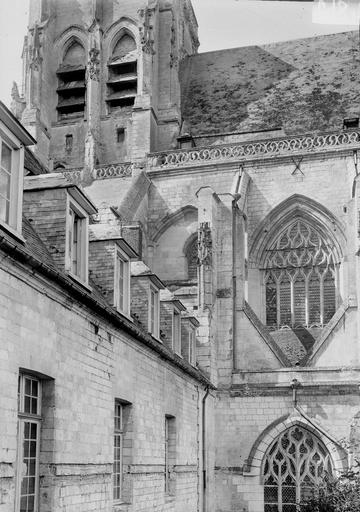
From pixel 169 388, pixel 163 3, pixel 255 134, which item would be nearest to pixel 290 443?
pixel 169 388

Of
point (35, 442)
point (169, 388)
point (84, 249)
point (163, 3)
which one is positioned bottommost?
point (35, 442)

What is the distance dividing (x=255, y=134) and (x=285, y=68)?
4152mm

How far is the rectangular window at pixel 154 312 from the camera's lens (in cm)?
1278

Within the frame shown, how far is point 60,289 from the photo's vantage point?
26.2 feet

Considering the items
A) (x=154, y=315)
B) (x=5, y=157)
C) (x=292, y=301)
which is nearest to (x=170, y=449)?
(x=154, y=315)

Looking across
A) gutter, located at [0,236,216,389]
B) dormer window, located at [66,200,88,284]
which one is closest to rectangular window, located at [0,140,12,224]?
gutter, located at [0,236,216,389]

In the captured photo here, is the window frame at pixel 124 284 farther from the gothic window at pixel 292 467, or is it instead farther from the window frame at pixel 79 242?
the gothic window at pixel 292 467

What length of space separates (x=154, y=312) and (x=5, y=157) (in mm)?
6141

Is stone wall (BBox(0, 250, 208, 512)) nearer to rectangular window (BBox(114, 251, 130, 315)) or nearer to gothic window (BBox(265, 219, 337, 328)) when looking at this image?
rectangular window (BBox(114, 251, 130, 315))

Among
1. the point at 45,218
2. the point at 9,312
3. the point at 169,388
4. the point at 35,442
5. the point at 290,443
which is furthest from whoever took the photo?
the point at 290,443

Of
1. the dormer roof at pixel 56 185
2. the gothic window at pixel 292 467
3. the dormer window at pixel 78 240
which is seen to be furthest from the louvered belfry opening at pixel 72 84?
the dormer roof at pixel 56 185

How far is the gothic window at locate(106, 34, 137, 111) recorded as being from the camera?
26.9 metres

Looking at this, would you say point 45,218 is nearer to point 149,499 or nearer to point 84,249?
point 84,249

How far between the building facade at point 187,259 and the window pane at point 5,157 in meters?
1.14
